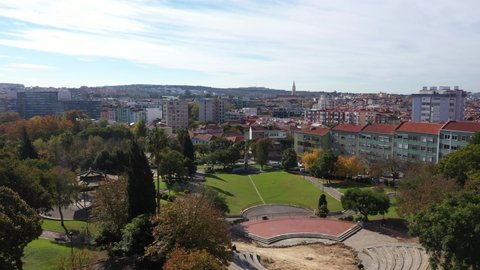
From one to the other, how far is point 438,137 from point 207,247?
177ft

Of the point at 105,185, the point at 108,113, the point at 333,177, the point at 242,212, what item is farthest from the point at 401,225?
the point at 108,113

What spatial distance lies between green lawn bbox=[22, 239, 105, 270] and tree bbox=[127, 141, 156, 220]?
444 cm

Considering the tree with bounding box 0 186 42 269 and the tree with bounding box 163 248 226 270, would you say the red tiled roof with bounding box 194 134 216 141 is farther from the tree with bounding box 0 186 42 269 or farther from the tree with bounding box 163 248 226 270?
the tree with bounding box 163 248 226 270

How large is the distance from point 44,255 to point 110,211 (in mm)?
5548

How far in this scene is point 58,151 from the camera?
72.6 m

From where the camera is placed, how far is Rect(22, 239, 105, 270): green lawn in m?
30.5

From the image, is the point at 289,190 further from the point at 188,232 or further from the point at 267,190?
the point at 188,232

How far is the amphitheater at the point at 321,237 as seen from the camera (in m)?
35.0

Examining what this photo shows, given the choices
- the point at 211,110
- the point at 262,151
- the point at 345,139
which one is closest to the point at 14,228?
the point at 262,151

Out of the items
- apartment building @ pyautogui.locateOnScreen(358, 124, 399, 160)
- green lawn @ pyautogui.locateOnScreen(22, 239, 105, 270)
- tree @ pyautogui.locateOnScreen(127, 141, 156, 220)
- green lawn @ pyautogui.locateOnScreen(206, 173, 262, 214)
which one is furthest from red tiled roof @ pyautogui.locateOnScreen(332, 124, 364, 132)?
green lawn @ pyautogui.locateOnScreen(22, 239, 105, 270)

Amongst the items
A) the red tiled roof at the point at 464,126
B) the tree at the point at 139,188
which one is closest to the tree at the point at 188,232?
the tree at the point at 139,188

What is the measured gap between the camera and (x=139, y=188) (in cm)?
3434

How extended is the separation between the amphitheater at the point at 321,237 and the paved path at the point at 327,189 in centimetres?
749

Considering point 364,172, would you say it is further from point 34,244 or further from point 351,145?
point 34,244
